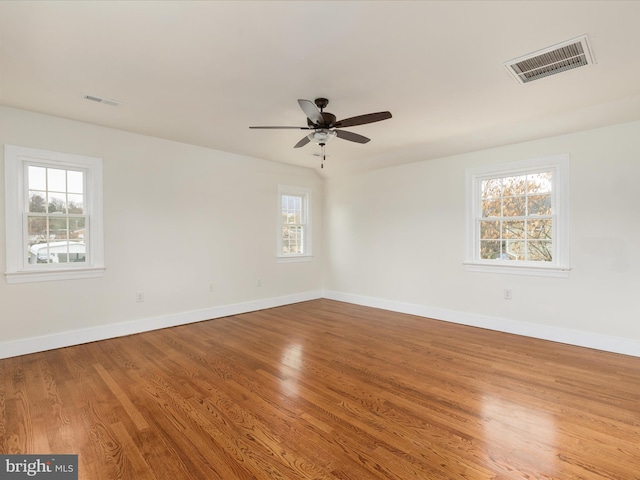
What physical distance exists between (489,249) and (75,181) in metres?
5.57

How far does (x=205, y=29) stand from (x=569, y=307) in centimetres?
475

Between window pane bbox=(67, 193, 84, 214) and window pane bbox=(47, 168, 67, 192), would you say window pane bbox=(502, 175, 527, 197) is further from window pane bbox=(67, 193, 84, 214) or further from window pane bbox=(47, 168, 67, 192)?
window pane bbox=(47, 168, 67, 192)

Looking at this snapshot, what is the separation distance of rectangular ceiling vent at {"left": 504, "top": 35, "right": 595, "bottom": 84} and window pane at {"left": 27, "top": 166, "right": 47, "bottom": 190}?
16.0 feet

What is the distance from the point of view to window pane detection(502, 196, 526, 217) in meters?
4.37

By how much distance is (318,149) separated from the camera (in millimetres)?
5184

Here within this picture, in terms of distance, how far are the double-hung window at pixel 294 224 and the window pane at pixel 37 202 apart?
3339 millimetres

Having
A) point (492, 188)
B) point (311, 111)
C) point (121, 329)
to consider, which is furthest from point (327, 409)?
point (492, 188)

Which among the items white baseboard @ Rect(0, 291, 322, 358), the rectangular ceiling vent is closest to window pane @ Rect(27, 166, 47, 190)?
white baseboard @ Rect(0, 291, 322, 358)

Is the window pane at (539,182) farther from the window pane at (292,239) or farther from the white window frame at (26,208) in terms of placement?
the white window frame at (26,208)

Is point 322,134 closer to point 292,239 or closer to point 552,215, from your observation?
point 552,215

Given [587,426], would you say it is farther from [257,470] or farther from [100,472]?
[100,472]

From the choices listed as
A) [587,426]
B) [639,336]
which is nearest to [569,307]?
[639,336]

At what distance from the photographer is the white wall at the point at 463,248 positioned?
3.61 meters

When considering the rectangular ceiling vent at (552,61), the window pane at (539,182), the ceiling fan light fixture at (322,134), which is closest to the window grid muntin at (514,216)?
the window pane at (539,182)
